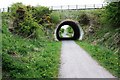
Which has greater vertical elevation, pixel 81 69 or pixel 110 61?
pixel 110 61

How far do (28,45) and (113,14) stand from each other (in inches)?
264

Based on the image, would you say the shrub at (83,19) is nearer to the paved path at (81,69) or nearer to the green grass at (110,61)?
the green grass at (110,61)

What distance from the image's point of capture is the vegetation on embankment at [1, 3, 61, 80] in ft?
39.9

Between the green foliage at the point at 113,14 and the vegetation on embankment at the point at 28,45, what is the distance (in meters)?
4.78

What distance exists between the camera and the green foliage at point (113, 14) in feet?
66.0

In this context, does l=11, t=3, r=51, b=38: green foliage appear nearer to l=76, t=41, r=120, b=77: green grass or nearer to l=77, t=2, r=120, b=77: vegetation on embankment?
l=77, t=2, r=120, b=77: vegetation on embankment

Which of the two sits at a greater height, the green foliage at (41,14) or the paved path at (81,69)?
the green foliage at (41,14)

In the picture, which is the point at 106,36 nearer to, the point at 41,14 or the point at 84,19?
the point at 84,19

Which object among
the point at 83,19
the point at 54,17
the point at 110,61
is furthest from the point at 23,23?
the point at 110,61

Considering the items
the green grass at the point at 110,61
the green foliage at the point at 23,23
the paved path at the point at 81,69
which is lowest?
the paved path at the point at 81,69

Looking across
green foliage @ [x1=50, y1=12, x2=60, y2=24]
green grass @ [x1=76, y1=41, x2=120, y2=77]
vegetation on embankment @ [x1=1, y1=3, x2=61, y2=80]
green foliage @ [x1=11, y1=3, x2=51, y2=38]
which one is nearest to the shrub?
green foliage @ [x1=50, y1=12, x2=60, y2=24]

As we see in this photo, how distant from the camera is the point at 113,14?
2078 cm

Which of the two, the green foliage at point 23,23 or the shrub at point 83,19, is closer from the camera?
the green foliage at point 23,23

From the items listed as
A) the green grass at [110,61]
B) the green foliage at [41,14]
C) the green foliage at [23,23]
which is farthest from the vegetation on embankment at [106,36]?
the green foliage at [23,23]
